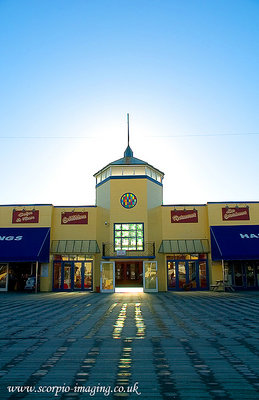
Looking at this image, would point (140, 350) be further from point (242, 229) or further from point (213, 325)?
point (242, 229)

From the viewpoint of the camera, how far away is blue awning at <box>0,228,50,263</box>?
20.3 meters

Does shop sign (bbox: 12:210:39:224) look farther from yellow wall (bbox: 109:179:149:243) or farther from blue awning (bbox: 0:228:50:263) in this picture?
yellow wall (bbox: 109:179:149:243)

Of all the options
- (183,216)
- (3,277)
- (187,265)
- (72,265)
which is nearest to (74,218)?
(72,265)

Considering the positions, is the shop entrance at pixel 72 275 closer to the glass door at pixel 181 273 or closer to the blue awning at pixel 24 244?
the blue awning at pixel 24 244

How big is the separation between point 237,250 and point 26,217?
14630 millimetres

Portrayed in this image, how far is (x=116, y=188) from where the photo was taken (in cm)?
2302

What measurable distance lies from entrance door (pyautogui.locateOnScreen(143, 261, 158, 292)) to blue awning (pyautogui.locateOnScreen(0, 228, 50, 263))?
6.71 m

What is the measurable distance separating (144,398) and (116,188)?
19967 mm

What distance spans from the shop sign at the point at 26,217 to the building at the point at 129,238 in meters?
0.07

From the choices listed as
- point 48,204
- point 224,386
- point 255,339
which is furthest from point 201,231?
point 224,386

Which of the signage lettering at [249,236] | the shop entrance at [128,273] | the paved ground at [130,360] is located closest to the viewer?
the paved ground at [130,360]

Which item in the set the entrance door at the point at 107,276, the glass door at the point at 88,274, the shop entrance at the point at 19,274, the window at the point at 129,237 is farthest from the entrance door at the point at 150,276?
the shop entrance at the point at 19,274

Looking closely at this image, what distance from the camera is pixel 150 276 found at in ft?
71.5

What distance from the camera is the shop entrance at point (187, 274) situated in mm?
21984
